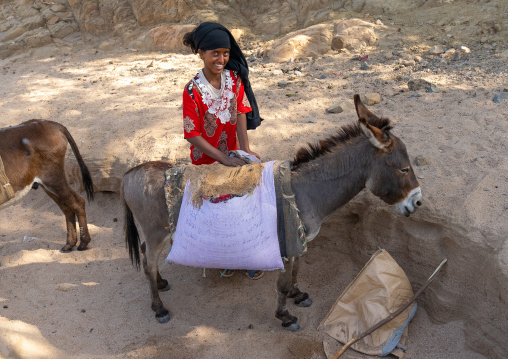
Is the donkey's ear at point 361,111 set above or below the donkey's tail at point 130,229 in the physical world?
above

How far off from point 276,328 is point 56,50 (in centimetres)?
941

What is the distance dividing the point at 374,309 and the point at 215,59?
2.46 m

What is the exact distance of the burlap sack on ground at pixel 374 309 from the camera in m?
3.36

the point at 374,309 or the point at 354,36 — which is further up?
the point at 354,36

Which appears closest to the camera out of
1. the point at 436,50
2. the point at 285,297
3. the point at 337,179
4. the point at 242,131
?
the point at 337,179

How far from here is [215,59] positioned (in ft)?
10.6

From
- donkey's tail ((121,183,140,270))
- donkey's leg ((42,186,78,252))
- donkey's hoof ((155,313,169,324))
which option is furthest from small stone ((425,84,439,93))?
donkey's leg ((42,186,78,252))

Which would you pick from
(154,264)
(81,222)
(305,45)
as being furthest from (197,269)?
(305,45)

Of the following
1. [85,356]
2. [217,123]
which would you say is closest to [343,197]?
[217,123]

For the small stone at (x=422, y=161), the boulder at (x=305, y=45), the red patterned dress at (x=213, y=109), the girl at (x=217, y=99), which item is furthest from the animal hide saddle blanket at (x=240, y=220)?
the boulder at (x=305, y=45)

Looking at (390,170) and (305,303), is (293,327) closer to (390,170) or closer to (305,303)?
(305,303)

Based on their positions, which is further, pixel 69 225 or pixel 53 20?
pixel 53 20

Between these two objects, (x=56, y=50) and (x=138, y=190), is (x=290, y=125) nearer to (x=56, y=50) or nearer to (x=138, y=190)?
(x=138, y=190)

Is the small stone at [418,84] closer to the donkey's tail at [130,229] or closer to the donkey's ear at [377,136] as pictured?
the donkey's ear at [377,136]
